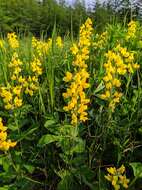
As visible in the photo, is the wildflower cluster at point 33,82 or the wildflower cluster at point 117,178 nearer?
the wildflower cluster at point 117,178

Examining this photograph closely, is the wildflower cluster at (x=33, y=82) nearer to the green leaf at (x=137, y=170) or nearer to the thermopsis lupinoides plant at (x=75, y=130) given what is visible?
the thermopsis lupinoides plant at (x=75, y=130)

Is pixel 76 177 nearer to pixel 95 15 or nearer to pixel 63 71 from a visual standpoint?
pixel 63 71

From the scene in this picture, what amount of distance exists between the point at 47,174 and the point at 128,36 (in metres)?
1.15

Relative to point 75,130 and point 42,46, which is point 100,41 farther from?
point 75,130

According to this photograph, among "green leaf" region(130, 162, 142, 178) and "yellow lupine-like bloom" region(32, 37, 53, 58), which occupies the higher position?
"yellow lupine-like bloom" region(32, 37, 53, 58)

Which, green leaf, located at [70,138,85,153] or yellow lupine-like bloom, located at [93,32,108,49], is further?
yellow lupine-like bloom, located at [93,32,108,49]

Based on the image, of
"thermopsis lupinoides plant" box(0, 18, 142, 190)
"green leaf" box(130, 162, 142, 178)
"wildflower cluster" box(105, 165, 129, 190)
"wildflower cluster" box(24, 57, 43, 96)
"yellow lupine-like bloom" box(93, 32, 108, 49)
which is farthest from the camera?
"yellow lupine-like bloom" box(93, 32, 108, 49)

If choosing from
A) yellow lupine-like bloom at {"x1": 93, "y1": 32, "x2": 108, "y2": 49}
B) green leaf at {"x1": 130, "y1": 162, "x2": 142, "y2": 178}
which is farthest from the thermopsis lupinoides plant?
yellow lupine-like bloom at {"x1": 93, "y1": 32, "x2": 108, "y2": 49}

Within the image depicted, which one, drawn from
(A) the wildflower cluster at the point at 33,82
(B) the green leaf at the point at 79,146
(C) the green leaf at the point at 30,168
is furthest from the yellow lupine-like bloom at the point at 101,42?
(C) the green leaf at the point at 30,168

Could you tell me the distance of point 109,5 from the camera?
4.21 metres

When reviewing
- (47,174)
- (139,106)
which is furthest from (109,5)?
(47,174)

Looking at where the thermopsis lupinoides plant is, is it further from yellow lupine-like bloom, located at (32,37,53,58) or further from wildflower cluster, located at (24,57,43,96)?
yellow lupine-like bloom, located at (32,37,53,58)

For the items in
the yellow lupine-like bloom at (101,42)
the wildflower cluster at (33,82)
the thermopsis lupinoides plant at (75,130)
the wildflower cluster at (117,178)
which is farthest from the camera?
the yellow lupine-like bloom at (101,42)

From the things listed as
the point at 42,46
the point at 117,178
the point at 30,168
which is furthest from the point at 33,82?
the point at 117,178
